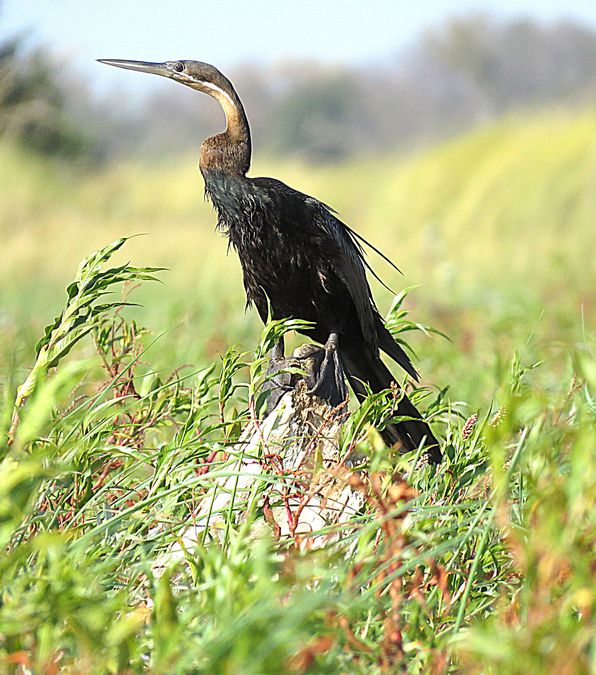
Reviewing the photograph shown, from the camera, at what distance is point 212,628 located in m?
1.32

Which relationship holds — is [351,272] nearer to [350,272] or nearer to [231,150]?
[350,272]

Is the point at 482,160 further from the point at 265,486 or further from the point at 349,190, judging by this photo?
the point at 265,486

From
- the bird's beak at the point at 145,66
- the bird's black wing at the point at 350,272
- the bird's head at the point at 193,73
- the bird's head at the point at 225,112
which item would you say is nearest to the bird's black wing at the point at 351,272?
the bird's black wing at the point at 350,272

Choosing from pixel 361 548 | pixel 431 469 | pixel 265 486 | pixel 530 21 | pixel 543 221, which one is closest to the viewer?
pixel 361 548

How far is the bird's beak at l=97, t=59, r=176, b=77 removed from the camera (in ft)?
10.1

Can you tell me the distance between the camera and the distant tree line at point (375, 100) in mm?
17547

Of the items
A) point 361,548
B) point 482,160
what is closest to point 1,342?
point 361,548

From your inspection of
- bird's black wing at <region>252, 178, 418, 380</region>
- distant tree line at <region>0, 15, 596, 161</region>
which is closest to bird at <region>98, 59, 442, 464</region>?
bird's black wing at <region>252, 178, 418, 380</region>

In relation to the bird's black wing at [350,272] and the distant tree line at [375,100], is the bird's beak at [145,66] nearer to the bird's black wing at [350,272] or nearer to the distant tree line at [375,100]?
the bird's black wing at [350,272]

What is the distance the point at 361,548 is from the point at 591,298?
5.83 meters

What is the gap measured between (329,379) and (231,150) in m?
0.73

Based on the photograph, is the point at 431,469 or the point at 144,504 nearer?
the point at 144,504

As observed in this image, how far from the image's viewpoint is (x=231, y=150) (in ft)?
9.03

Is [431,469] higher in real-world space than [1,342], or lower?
lower
